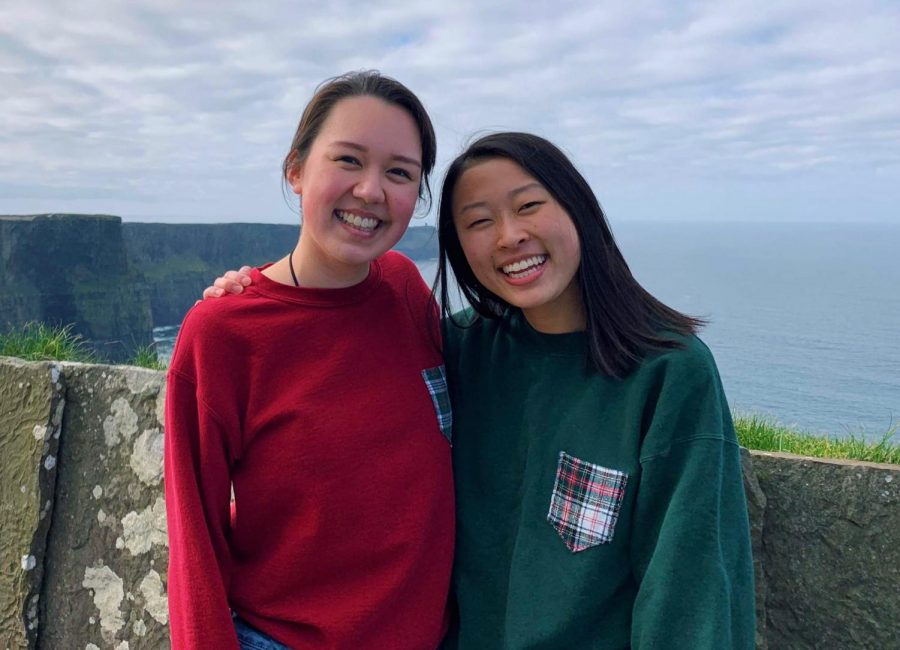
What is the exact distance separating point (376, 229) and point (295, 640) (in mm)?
1097

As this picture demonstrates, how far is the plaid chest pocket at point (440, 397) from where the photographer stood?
208 cm

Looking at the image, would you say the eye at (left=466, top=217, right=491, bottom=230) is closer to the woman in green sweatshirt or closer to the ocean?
the woman in green sweatshirt

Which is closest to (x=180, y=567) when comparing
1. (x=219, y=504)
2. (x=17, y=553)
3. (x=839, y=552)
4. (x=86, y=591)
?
(x=219, y=504)

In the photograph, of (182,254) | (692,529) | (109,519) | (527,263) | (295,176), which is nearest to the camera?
(692,529)

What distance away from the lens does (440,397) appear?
2.12 metres

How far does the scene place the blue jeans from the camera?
6.17 ft

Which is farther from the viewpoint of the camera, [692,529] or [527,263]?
[527,263]

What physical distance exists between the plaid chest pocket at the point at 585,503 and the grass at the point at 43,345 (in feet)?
8.72

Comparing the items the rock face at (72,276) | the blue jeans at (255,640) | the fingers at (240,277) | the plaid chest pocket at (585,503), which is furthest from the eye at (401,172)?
the rock face at (72,276)

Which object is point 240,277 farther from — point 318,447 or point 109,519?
point 109,519

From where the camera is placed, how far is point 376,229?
1.99 m

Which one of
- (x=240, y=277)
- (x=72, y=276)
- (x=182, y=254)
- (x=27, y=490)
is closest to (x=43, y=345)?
(x=27, y=490)

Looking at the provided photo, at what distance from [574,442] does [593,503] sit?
167mm

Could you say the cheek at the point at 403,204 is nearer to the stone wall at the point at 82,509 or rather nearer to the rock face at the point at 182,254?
the stone wall at the point at 82,509
